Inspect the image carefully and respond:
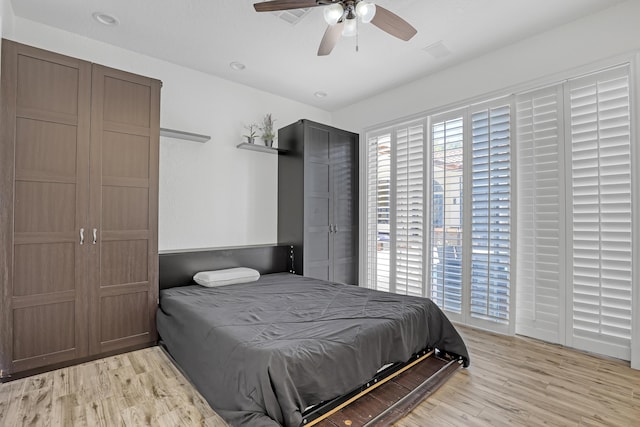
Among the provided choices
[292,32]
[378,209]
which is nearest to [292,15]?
[292,32]

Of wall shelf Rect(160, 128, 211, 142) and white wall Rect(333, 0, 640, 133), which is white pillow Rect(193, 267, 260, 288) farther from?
white wall Rect(333, 0, 640, 133)

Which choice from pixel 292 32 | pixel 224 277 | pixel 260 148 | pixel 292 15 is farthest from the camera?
pixel 260 148

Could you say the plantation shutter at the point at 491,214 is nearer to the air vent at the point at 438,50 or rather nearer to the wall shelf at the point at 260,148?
the air vent at the point at 438,50

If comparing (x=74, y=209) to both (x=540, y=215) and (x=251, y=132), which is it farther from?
(x=540, y=215)

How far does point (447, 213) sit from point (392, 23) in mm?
2219

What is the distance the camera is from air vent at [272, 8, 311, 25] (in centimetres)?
252

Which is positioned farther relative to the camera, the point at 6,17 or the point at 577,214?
the point at 577,214

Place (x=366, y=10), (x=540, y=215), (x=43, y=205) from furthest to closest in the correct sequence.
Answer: (x=540, y=215), (x=43, y=205), (x=366, y=10)

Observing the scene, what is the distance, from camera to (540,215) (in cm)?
292

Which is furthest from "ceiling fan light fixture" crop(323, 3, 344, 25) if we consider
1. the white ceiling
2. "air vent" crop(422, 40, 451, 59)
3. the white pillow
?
the white pillow

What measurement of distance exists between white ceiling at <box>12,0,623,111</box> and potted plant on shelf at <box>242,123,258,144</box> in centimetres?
57

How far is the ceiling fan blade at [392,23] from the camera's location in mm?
1972

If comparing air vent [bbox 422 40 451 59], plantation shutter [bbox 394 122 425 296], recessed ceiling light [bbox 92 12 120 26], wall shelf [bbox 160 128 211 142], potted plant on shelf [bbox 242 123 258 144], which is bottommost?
plantation shutter [bbox 394 122 425 296]

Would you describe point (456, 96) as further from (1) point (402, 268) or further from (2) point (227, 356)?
(2) point (227, 356)
